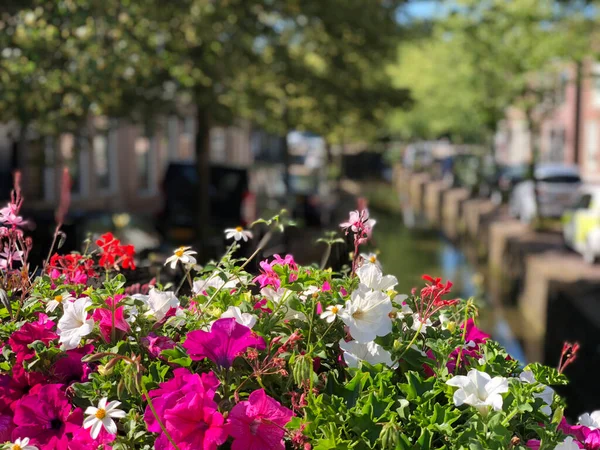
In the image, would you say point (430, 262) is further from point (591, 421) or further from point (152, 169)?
point (591, 421)

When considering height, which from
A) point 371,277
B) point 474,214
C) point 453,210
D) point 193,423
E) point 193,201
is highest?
point 371,277

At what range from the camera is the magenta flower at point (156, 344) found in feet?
7.26

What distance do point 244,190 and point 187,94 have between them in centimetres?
285

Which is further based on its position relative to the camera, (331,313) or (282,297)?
(282,297)

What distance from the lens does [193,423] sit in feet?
6.43

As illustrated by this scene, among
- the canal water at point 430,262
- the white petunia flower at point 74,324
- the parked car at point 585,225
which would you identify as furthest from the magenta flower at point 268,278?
the parked car at point 585,225

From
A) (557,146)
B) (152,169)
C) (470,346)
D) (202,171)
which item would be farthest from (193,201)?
(557,146)

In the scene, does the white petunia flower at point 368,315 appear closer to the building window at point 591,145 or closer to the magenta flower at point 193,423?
the magenta flower at point 193,423

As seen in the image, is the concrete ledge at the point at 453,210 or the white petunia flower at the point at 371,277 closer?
the white petunia flower at the point at 371,277

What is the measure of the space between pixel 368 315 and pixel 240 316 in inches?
11.4

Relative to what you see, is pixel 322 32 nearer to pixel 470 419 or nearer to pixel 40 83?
pixel 40 83

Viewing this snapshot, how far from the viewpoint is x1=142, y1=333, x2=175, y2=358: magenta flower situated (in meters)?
2.21

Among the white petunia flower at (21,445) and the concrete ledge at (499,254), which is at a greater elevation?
the white petunia flower at (21,445)

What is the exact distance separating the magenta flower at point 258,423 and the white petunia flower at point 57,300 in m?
0.62
